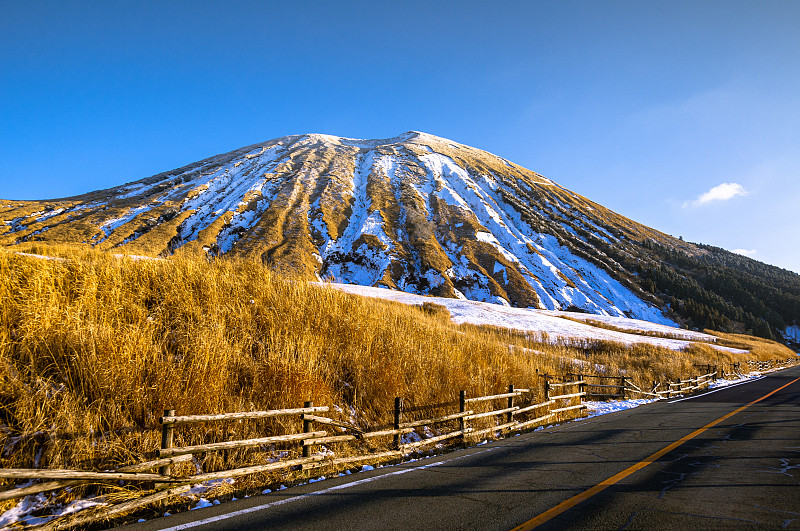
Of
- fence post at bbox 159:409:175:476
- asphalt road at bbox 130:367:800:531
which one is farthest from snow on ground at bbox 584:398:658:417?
fence post at bbox 159:409:175:476

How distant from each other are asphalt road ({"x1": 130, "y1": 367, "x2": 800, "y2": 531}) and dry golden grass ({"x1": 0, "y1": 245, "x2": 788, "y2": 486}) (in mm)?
1699

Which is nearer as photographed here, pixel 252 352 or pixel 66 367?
pixel 66 367

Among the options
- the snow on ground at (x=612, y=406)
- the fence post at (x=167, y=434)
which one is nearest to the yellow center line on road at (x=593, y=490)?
the fence post at (x=167, y=434)

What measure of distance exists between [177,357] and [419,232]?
83.6 metres

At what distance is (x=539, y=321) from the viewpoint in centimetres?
3622

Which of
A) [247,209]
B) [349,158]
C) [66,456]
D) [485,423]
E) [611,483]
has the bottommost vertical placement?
[485,423]

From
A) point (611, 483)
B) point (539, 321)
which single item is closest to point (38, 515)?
point (611, 483)

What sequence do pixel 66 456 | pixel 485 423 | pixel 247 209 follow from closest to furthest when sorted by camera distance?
pixel 66 456 → pixel 485 423 → pixel 247 209

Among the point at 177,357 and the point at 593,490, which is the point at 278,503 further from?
the point at 593,490

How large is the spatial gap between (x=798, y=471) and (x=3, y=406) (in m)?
11.6

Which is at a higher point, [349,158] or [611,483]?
[349,158]

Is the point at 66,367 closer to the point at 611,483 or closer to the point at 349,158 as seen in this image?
the point at 611,483

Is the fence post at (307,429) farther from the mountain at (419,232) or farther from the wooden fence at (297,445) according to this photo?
the mountain at (419,232)

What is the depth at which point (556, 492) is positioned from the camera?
480 cm
